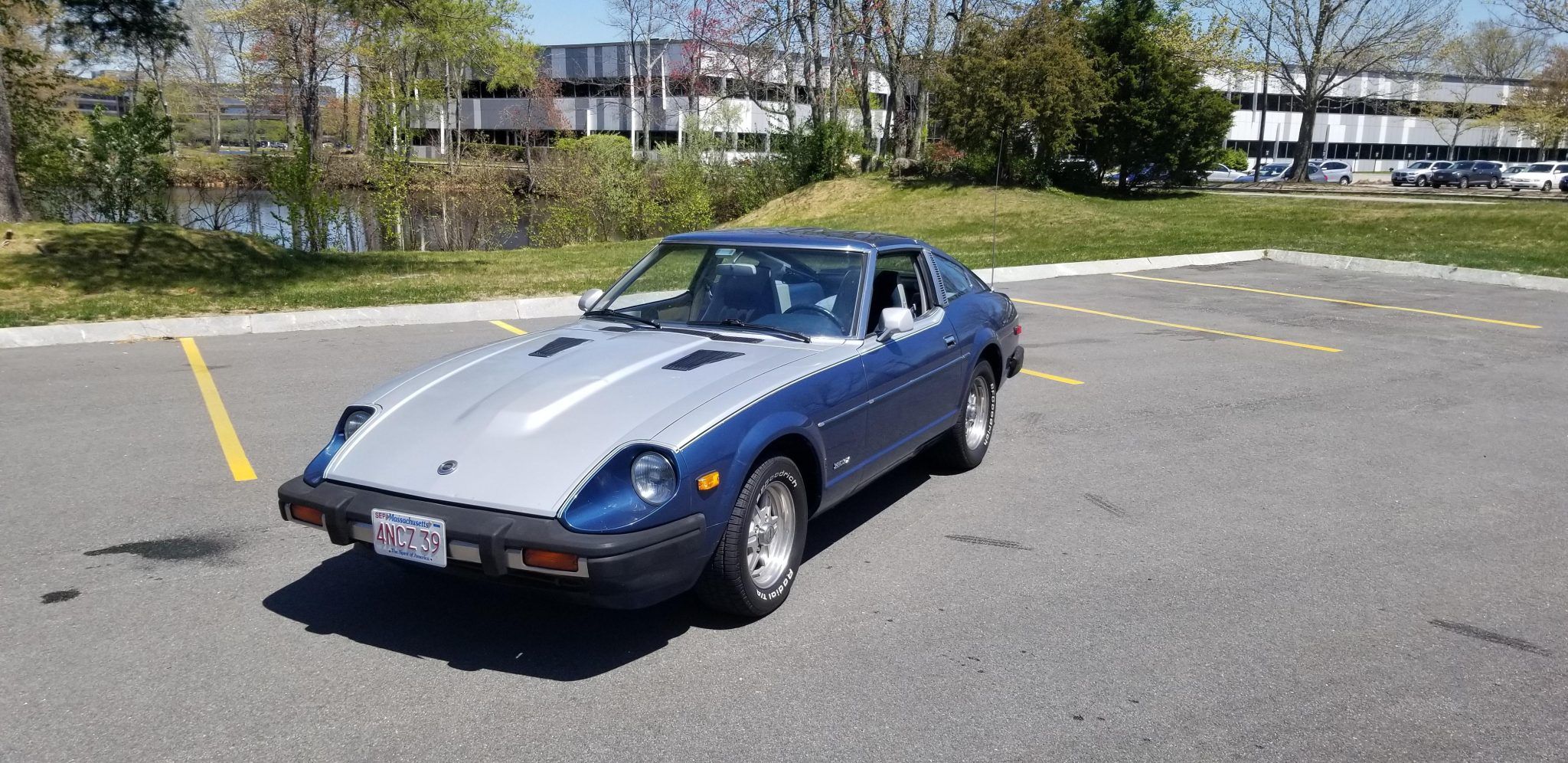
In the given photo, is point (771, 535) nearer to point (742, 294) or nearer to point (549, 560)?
point (549, 560)

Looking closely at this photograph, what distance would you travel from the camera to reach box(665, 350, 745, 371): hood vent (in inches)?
177

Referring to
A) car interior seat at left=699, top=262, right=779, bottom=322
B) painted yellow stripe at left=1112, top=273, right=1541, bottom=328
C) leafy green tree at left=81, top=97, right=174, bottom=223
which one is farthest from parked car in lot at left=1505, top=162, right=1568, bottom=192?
car interior seat at left=699, top=262, right=779, bottom=322

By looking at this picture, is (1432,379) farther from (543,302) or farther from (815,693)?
(543,302)

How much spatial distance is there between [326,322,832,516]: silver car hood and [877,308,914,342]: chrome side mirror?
1.32 feet

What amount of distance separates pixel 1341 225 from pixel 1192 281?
10955 mm

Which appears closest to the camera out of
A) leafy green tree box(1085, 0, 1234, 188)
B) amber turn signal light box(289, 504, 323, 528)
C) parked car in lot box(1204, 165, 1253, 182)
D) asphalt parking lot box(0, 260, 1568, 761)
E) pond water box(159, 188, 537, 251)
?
asphalt parking lot box(0, 260, 1568, 761)

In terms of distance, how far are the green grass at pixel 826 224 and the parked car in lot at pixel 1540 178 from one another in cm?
2288

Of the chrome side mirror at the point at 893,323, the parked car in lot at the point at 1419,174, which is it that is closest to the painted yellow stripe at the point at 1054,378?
the chrome side mirror at the point at 893,323

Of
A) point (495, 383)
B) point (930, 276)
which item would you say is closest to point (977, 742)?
point (495, 383)

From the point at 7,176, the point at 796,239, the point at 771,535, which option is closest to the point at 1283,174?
the point at 7,176

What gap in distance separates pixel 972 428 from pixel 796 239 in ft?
5.78

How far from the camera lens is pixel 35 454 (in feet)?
21.3

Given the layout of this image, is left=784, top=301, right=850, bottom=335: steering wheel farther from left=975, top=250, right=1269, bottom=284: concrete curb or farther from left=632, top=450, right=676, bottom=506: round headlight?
left=975, top=250, right=1269, bottom=284: concrete curb

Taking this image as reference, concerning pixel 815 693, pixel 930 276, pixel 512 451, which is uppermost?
pixel 930 276
